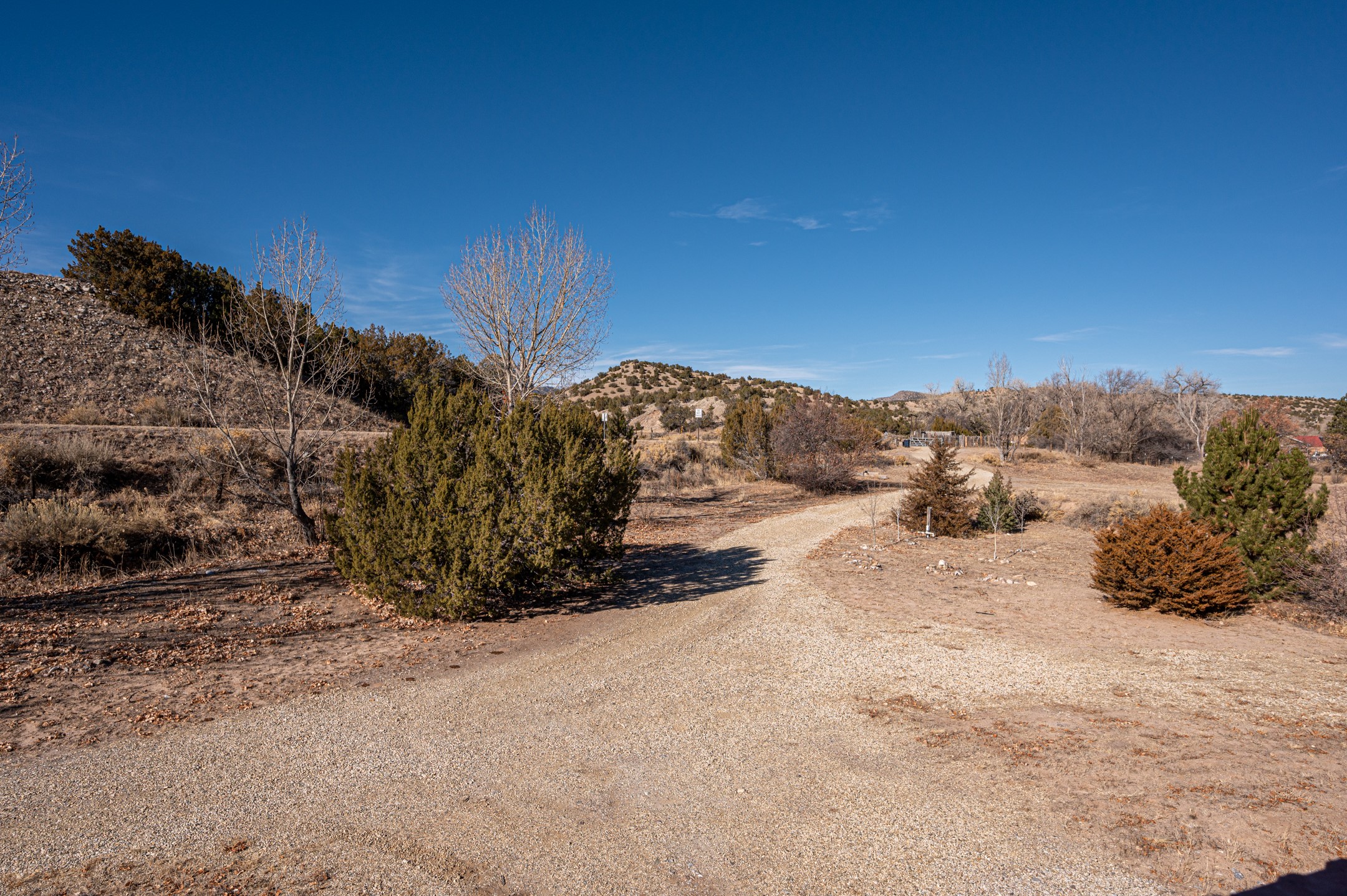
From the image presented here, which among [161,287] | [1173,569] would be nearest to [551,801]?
[1173,569]

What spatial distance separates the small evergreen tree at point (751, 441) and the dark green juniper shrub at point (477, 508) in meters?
15.3

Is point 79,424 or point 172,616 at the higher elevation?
point 79,424

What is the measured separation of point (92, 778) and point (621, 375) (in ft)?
193

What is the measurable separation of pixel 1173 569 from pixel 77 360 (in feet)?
99.0

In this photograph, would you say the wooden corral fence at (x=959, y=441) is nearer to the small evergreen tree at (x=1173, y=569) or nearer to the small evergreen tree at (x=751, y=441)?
the small evergreen tree at (x=751, y=441)

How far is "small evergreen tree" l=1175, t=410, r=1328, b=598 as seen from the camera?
8406 mm

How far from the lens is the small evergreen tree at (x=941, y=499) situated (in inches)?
553

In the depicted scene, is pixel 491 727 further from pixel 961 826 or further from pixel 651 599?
pixel 651 599

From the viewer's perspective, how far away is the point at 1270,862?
3.21m

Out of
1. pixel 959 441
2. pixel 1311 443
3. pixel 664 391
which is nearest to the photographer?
pixel 1311 443

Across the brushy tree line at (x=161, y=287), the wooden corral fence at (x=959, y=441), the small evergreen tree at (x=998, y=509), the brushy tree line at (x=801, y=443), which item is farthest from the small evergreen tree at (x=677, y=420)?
the small evergreen tree at (x=998, y=509)

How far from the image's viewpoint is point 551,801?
4066mm

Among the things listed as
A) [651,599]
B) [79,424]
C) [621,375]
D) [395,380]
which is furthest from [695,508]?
[621,375]

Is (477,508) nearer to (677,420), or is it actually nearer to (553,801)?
(553,801)
